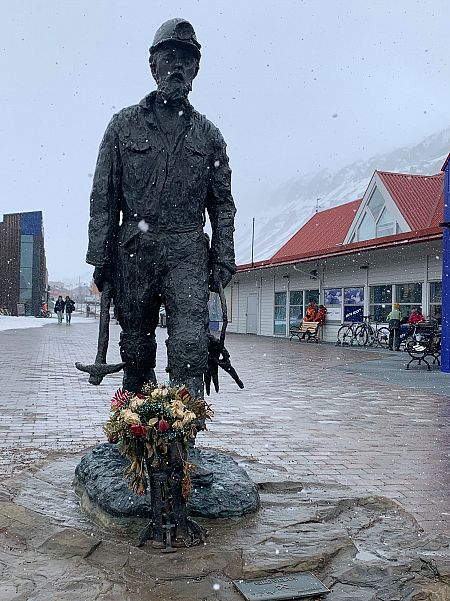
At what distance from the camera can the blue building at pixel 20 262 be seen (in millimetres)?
54219

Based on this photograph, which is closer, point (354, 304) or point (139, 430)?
point (139, 430)

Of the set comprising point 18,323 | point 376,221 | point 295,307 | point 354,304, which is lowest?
point 18,323

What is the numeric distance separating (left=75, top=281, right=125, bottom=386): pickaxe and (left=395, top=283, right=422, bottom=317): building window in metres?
17.6

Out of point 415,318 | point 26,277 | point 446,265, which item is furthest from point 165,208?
point 26,277

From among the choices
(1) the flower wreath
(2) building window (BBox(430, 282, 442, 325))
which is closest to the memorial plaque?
A: (1) the flower wreath

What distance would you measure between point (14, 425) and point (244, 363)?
9.26 metres

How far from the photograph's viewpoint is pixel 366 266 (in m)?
23.6

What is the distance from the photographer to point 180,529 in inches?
134

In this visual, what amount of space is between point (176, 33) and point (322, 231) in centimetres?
2987

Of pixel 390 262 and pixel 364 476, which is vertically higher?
pixel 390 262

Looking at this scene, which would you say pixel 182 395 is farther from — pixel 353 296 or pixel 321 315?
pixel 321 315

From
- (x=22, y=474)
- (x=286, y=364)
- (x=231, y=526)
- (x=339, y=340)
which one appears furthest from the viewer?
(x=339, y=340)

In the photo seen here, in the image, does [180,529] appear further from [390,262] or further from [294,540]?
[390,262]

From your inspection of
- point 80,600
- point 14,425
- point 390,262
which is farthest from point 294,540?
point 390,262
